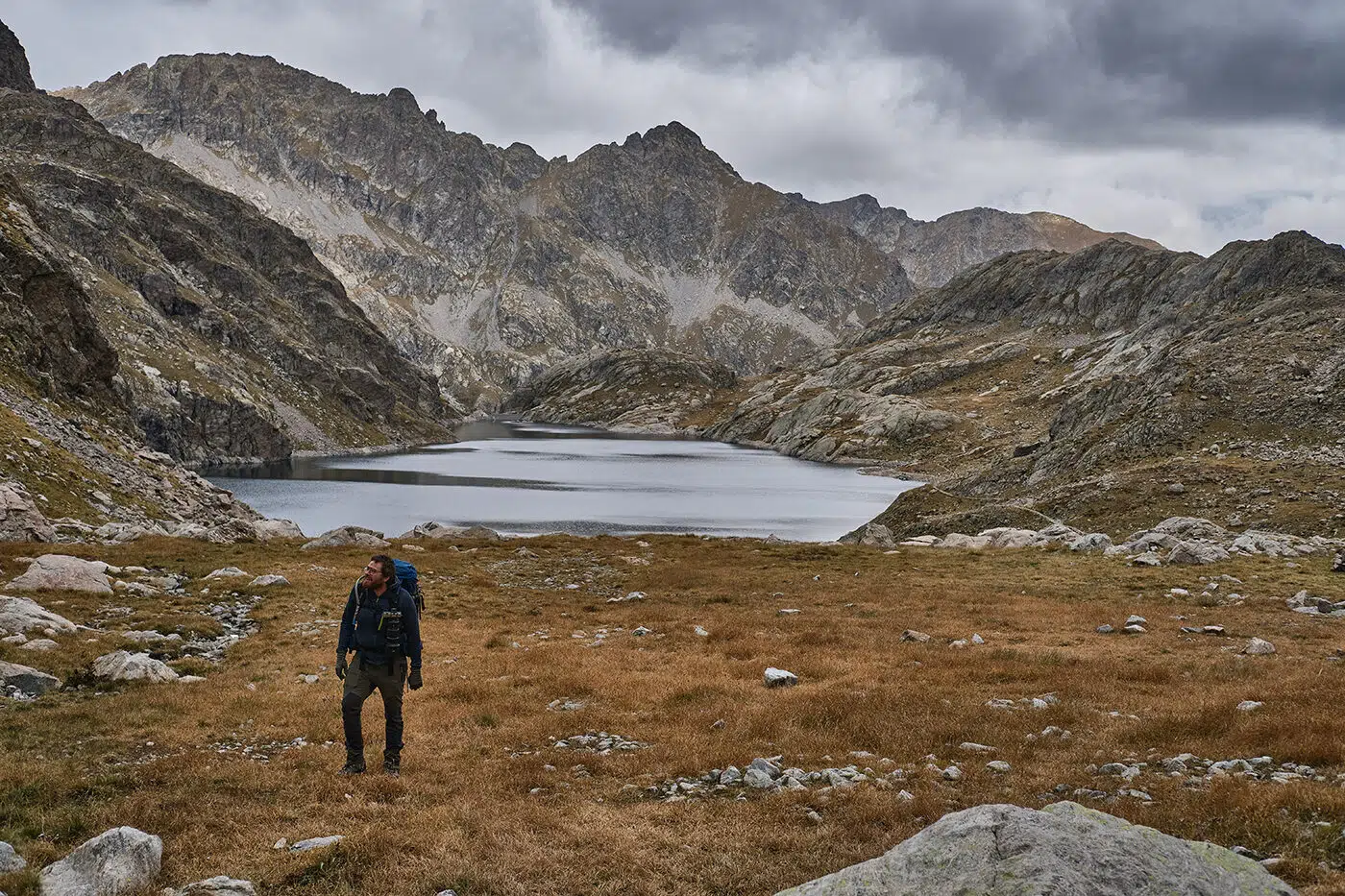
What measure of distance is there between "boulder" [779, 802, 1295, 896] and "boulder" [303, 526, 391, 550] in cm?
4800

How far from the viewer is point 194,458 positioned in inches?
6314

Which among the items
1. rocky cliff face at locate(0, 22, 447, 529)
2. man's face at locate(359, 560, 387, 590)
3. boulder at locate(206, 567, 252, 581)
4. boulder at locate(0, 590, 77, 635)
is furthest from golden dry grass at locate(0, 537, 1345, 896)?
rocky cliff face at locate(0, 22, 447, 529)

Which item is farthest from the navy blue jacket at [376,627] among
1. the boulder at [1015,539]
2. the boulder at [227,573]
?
the boulder at [1015,539]

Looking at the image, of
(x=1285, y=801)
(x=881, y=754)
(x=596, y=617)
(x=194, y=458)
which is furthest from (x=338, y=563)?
(x=194, y=458)

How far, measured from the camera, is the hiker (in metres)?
14.0

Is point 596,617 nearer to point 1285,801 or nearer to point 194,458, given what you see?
point 1285,801

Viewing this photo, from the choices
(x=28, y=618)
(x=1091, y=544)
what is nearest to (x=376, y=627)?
(x=28, y=618)

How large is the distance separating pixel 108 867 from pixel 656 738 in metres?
9.18

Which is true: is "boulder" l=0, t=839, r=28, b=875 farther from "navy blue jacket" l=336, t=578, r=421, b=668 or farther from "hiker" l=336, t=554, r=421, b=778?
"navy blue jacket" l=336, t=578, r=421, b=668

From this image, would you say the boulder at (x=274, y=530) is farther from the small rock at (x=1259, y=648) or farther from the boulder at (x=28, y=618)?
the small rock at (x=1259, y=648)

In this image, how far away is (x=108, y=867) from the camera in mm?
8844

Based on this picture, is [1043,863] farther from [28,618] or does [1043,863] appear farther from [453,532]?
[453,532]

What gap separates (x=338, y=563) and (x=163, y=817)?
34.1 meters

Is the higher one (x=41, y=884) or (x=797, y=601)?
(x=41, y=884)
